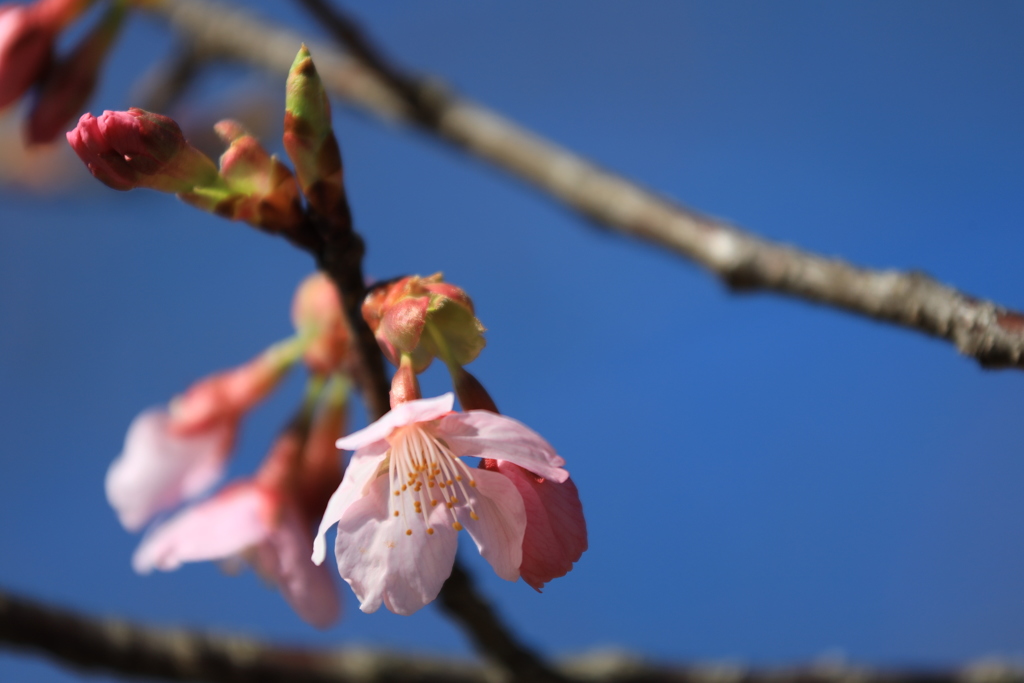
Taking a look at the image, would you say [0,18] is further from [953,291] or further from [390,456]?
[953,291]

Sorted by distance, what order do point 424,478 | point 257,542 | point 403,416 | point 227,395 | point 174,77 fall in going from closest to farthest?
point 403,416 → point 424,478 → point 257,542 → point 227,395 → point 174,77

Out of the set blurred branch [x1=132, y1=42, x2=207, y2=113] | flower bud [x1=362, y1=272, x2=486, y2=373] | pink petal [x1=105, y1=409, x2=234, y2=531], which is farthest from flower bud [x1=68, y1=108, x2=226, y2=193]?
blurred branch [x1=132, y1=42, x2=207, y2=113]

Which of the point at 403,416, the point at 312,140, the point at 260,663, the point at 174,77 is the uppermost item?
the point at 174,77

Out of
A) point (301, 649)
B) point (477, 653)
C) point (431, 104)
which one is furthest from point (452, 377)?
point (431, 104)

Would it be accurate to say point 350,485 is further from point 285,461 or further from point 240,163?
point 285,461

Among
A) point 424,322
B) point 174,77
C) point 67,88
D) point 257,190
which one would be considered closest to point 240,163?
point 257,190

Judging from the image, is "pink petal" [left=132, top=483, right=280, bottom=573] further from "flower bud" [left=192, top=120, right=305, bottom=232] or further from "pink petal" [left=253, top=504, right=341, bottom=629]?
"flower bud" [left=192, top=120, right=305, bottom=232]

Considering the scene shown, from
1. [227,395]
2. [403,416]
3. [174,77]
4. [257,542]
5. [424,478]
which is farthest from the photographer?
[174,77]

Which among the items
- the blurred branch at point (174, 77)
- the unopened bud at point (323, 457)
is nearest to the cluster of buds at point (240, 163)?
the unopened bud at point (323, 457)
